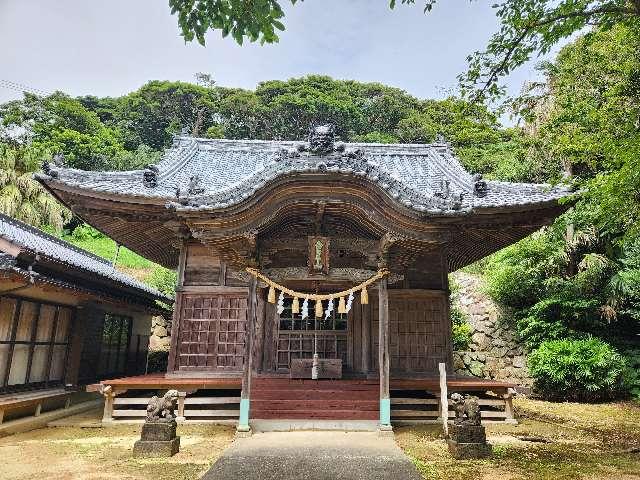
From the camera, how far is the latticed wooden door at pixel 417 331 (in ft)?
33.8

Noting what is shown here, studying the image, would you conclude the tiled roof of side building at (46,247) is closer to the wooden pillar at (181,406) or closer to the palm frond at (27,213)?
the wooden pillar at (181,406)

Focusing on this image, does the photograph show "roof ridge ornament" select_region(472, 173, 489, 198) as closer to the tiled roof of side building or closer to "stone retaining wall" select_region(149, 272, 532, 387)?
"stone retaining wall" select_region(149, 272, 532, 387)

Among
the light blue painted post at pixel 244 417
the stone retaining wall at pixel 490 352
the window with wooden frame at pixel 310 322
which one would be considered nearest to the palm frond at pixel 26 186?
the window with wooden frame at pixel 310 322

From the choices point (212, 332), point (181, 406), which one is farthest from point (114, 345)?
point (181, 406)

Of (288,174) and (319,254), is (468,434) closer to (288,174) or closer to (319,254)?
(319,254)

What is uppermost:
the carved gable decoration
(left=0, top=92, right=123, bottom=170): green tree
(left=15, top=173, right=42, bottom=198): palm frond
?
(left=0, top=92, right=123, bottom=170): green tree

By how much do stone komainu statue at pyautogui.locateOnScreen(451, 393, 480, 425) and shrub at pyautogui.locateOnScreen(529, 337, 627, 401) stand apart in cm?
808

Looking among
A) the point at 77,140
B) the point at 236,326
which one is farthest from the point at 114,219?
the point at 77,140

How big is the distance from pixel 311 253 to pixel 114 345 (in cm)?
908

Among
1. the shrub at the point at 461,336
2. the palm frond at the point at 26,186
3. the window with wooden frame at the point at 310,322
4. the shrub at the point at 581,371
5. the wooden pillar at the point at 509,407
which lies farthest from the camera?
the palm frond at the point at 26,186

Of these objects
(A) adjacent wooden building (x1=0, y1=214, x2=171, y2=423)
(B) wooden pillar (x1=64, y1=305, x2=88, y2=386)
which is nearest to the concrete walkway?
(A) adjacent wooden building (x1=0, y1=214, x2=171, y2=423)

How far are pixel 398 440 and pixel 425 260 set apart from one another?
468 centimetres

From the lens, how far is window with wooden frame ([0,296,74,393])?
28.2 feet

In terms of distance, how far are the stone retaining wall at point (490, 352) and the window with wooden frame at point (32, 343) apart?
40.3 ft
